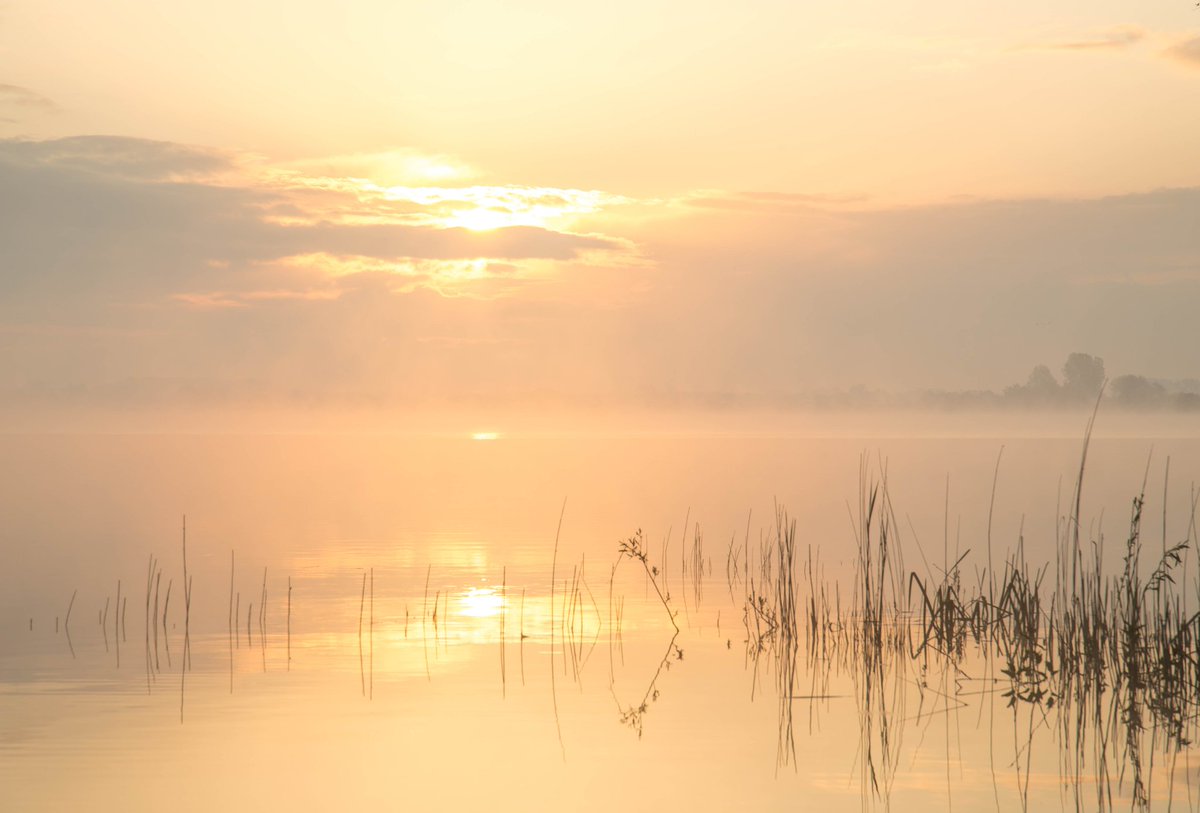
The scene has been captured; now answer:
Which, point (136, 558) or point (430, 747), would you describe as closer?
point (430, 747)

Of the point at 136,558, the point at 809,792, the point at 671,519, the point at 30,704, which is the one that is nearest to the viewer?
the point at 809,792

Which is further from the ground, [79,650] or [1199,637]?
[1199,637]

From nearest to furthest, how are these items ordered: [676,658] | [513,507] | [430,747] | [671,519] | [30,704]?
[430,747] < [30,704] < [676,658] < [671,519] < [513,507]

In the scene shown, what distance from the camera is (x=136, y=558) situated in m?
27.2

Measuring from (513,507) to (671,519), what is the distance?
6.24 metres

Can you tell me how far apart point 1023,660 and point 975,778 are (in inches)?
132

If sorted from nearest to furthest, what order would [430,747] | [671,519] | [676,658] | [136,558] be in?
[430,747], [676,658], [136,558], [671,519]

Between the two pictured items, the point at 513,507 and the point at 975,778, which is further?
the point at 513,507

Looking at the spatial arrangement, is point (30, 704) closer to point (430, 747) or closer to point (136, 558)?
point (430, 747)

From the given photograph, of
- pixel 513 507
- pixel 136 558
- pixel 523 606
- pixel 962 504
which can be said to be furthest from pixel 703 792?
pixel 962 504

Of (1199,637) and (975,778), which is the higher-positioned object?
(1199,637)

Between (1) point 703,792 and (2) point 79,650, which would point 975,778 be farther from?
(2) point 79,650

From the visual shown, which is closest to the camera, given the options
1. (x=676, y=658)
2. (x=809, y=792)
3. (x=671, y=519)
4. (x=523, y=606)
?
(x=809, y=792)

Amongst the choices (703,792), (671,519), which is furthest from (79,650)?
(671,519)
